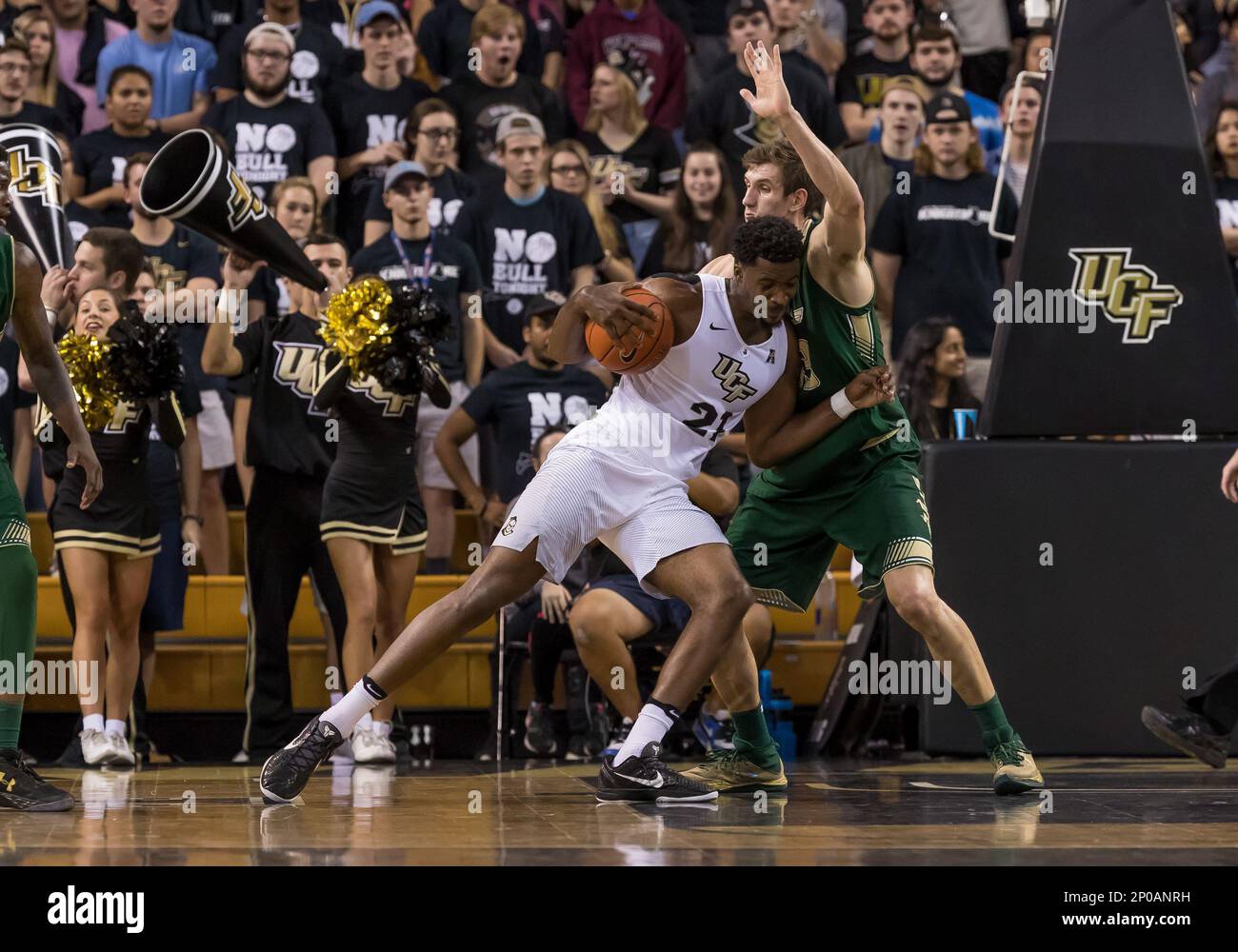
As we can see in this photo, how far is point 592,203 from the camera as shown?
33.6ft

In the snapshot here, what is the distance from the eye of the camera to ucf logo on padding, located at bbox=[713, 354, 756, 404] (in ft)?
18.0

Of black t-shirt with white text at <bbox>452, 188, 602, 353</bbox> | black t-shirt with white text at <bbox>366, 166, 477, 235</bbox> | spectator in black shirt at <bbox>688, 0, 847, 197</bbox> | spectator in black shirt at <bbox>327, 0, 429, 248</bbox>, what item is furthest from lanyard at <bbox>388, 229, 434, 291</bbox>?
→ spectator in black shirt at <bbox>688, 0, 847, 197</bbox>

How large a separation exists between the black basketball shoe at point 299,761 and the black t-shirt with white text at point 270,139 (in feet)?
17.5

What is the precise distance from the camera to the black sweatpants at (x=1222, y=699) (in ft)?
21.9

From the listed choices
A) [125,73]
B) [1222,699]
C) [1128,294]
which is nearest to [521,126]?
[125,73]

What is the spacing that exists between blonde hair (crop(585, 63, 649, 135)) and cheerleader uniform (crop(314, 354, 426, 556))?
10.8ft

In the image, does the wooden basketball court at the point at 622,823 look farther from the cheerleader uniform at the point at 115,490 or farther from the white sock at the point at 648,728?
the cheerleader uniform at the point at 115,490

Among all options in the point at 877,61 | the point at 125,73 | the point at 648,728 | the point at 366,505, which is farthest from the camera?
the point at 877,61

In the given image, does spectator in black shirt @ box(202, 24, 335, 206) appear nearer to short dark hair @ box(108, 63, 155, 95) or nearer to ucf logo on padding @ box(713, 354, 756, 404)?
short dark hair @ box(108, 63, 155, 95)

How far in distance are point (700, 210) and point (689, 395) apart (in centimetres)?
463

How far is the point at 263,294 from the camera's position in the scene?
9570mm

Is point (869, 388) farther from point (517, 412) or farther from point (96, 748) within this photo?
point (96, 748)

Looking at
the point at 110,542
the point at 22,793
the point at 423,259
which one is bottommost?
the point at 22,793
